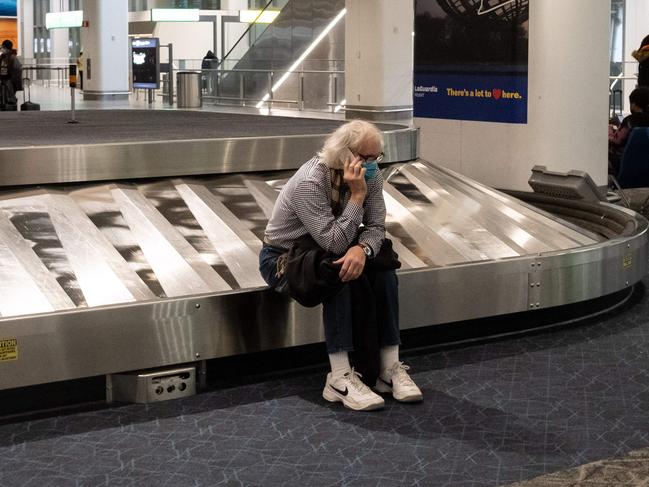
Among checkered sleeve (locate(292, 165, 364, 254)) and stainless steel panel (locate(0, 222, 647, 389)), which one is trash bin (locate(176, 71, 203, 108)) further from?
checkered sleeve (locate(292, 165, 364, 254))

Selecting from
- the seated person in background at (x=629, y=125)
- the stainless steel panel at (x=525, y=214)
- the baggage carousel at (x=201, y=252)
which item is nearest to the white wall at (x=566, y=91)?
the seated person in background at (x=629, y=125)

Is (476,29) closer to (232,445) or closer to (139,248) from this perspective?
(139,248)

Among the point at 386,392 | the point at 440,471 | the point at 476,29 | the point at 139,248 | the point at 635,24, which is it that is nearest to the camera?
the point at 440,471

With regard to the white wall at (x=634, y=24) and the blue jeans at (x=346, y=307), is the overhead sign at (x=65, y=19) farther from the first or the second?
the blue jeans at (x=346, y=307)

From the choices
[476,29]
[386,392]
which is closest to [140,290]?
[386,392]

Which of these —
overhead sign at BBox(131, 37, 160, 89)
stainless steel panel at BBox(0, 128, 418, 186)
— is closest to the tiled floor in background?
stainless steel panel at BBox(0, 128, 418, 186)

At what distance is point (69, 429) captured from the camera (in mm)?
4238

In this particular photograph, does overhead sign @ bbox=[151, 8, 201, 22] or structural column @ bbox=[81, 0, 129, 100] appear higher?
overhead sign @ bbox=[151, 8, 201, 22]

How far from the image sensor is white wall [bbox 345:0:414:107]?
18672mm


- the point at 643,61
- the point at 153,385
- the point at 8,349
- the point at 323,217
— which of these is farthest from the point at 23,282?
the point at 643,61

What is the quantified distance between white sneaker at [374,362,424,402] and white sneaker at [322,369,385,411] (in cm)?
10

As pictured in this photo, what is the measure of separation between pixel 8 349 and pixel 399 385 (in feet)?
5.24

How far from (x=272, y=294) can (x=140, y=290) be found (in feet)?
1.96

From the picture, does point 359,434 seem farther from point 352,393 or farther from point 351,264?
point 351,264
